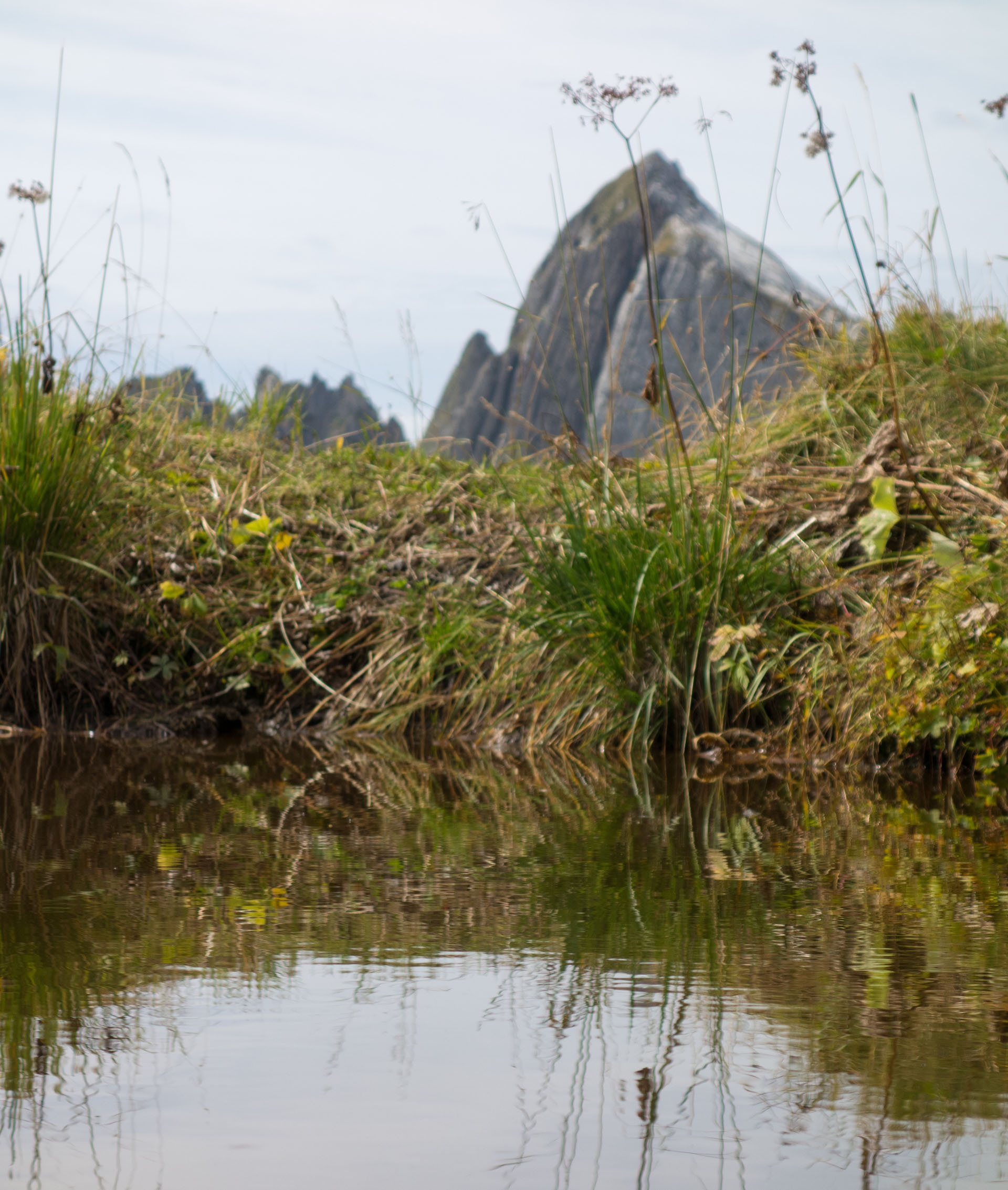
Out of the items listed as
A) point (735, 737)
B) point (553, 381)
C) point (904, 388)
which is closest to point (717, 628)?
point (735, 737)

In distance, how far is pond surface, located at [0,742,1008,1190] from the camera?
0.86 m

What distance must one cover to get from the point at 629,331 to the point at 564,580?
2379 millimetres

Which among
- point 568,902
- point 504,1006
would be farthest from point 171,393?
point 504,1006

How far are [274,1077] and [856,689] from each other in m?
2.37

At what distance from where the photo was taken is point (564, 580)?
141 inches

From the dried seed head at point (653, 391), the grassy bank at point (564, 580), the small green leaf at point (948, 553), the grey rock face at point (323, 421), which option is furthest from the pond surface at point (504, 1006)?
the grey rock face at point (323, 421)

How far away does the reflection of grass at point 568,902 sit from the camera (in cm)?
113

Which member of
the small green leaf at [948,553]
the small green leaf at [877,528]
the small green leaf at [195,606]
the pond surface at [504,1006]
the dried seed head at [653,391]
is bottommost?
the pond surface at [504,1006]

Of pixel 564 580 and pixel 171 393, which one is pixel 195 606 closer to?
pixel 564 580

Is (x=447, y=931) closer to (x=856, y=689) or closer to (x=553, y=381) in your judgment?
(x=856, y=689)

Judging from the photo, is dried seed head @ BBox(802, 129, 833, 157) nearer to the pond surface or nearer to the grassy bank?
the grassy bank

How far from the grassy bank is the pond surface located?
1.01m

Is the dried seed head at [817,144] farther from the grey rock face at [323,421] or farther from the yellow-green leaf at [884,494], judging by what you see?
the grey rock face at [323,421]

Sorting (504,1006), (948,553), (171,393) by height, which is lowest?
(504,1006)
